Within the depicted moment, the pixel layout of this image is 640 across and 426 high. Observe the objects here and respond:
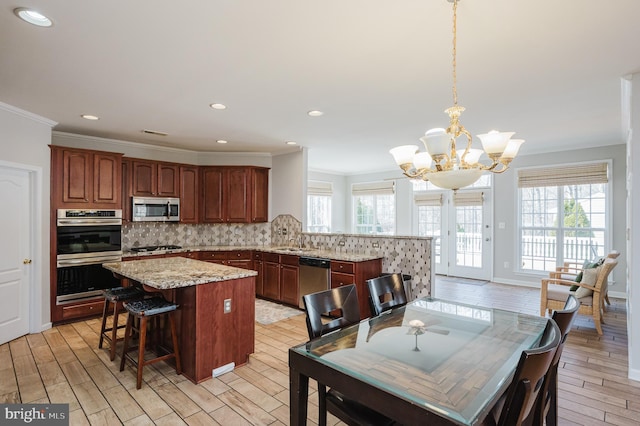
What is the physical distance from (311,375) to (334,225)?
312 inches

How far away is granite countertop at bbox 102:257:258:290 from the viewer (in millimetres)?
2611

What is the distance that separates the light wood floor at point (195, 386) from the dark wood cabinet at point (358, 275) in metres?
0.98

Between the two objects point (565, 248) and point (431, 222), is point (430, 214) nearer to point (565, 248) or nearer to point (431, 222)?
point (431, 222)

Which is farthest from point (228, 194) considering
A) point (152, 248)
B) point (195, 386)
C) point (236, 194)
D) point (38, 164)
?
point (195, 386)

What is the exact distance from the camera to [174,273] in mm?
2965

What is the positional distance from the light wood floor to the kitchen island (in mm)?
169

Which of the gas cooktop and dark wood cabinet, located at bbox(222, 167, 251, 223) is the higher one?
dark wood cabinet, located at bbox(222, 167, 251, 223)

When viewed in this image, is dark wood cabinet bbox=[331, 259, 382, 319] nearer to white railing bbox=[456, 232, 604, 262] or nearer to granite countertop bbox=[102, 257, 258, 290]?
granite countertop bbox=[102, 257, 258, 290]

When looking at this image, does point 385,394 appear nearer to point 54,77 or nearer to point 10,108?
point 54,77

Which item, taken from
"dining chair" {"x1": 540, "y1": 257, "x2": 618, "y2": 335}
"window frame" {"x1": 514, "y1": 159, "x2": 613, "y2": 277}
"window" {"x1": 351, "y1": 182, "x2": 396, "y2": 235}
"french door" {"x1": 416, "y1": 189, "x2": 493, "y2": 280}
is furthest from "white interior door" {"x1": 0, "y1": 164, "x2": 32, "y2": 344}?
"window frame" {"x1": 514, "y1": 159, "x2": 613, "y2": 277}

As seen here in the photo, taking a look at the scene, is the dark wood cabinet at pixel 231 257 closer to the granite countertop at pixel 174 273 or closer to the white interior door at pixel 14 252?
the granite countertop at pixel 174 273

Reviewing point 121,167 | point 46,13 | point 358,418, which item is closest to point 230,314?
point 358,418

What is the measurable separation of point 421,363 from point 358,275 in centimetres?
271

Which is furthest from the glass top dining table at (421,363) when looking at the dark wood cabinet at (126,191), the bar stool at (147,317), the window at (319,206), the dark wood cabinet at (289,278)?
the window at (319,206)
